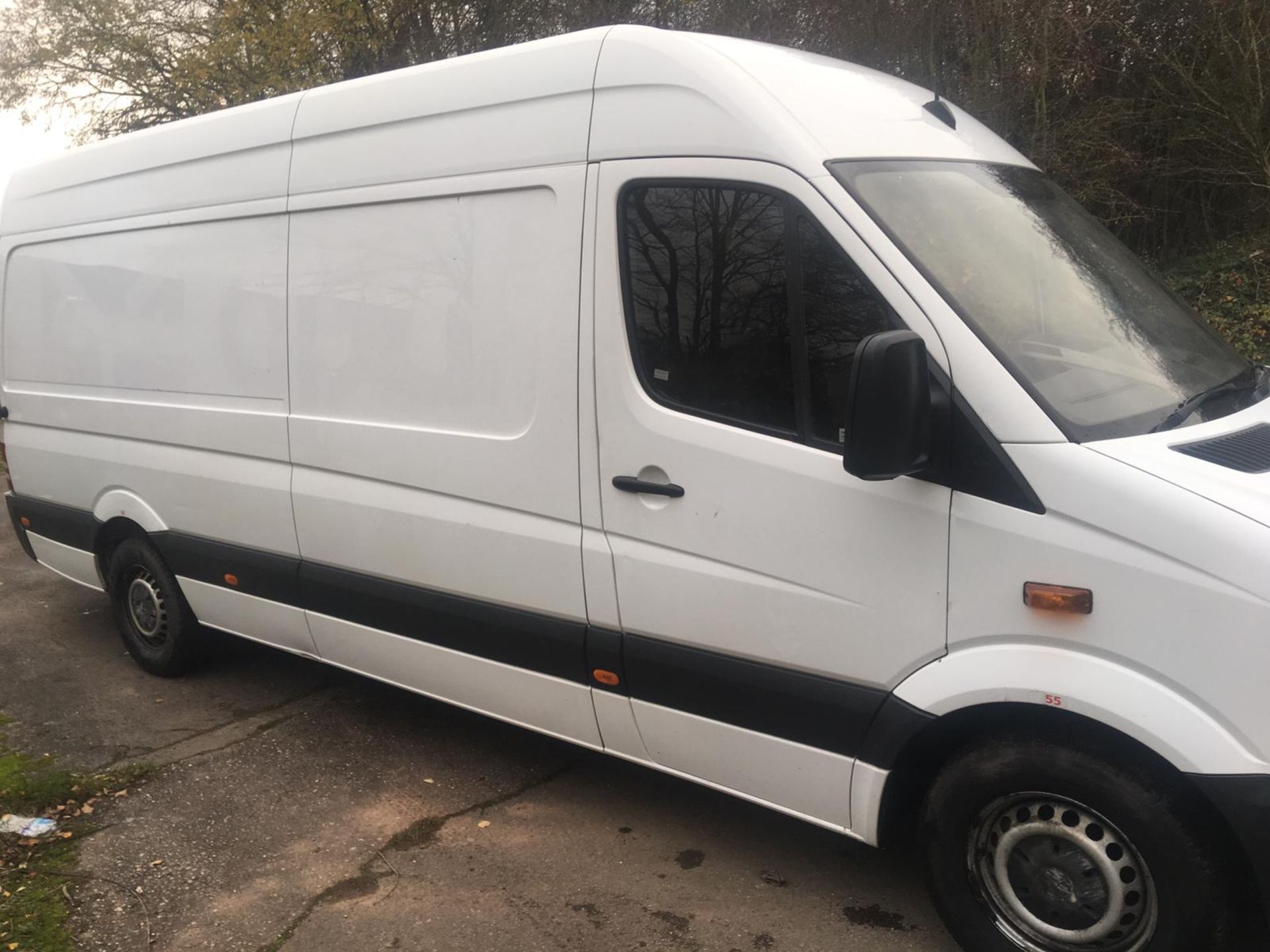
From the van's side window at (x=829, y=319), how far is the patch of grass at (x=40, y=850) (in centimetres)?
274

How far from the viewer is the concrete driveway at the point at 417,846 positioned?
11.0 feet

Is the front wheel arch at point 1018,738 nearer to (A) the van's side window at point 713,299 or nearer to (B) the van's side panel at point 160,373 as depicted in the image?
(A) the van's side window at point 713,299

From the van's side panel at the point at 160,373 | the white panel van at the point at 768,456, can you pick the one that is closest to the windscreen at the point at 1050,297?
the white panel van at the point at 768,456

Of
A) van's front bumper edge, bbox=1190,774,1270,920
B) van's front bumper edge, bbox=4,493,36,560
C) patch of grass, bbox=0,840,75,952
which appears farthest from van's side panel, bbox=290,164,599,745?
van's front bumper edge, bbox=4,493,36,560

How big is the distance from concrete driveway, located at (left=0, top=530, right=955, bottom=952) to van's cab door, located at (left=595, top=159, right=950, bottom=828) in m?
0.41

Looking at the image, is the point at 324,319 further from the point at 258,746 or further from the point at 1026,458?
the point at 1026,458

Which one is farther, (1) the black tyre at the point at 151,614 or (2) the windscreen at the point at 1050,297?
(1) the black tyre at the point at 151,614

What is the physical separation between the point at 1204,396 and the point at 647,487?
5.15 ft

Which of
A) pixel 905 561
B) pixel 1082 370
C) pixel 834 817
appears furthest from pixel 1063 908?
pixel 1082 370

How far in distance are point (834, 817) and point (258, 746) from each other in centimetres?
269

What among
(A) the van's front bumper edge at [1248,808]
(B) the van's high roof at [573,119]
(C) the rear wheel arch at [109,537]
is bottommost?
(C) the rear wheel arch at [109,537]

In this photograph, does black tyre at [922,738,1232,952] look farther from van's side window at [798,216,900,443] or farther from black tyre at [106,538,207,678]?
black tyre at [106,538,207,678]

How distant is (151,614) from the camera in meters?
5.62

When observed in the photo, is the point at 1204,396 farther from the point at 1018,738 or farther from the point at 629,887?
the point at 629,887
